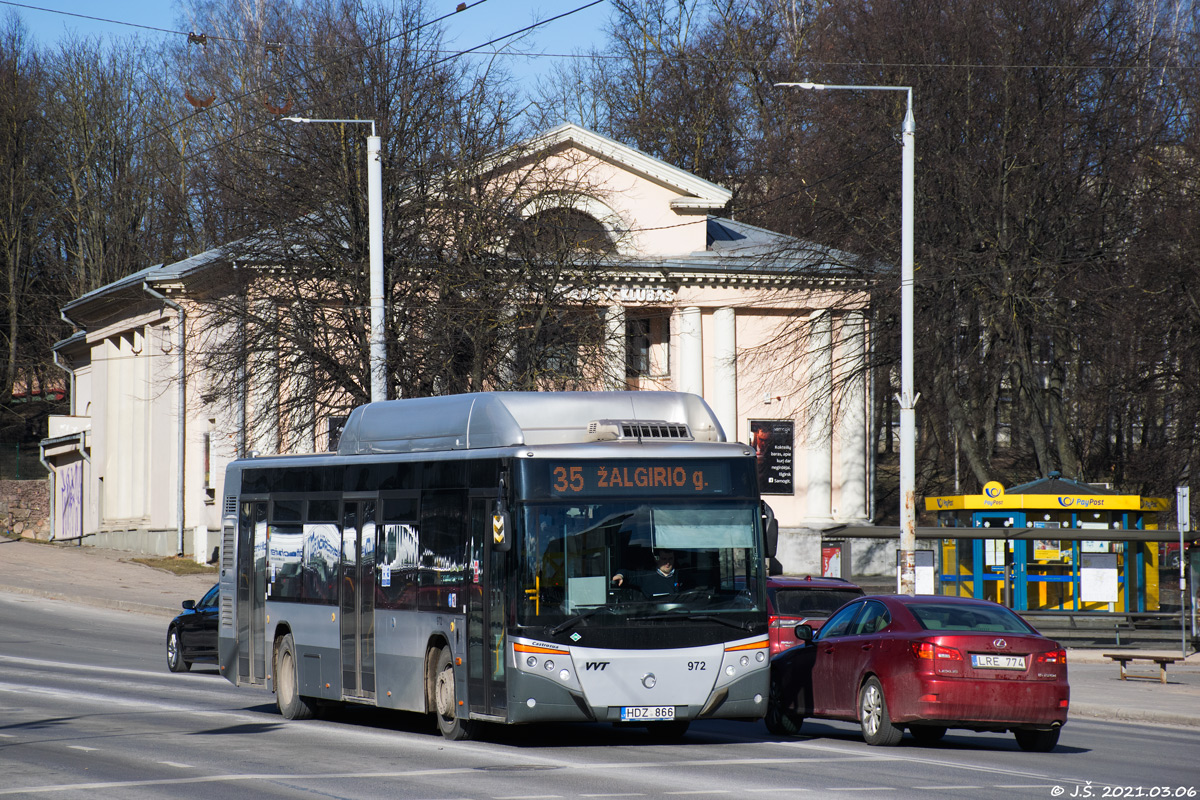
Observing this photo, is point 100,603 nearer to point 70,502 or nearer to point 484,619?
point 70,502

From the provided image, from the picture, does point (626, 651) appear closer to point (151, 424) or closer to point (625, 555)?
point (625, 555)

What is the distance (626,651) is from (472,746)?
1664mm

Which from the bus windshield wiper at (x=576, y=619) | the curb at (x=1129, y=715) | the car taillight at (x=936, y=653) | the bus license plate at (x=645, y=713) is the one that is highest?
the bus windshield wiper at (x=576, y=619)

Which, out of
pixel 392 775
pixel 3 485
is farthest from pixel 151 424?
pixel 392 775

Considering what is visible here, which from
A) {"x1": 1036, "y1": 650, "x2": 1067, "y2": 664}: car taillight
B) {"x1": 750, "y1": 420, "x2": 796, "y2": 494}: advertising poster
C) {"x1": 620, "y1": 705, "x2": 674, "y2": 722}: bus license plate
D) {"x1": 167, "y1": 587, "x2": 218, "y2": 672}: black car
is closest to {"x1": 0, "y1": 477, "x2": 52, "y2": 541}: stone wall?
{"x1": 750, "y1": 420, "x2": 796, "y2": 494}: advertising poster

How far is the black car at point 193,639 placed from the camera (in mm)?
23859

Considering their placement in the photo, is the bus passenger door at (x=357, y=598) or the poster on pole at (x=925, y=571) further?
the poster on pole at (x=925, y=571)

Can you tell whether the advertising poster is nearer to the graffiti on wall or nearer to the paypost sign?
the paypost sign

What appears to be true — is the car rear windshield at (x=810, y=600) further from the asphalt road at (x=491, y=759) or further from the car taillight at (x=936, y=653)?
the car taillight at (x=936, y=653)

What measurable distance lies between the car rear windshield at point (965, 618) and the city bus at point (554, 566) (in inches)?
61.4

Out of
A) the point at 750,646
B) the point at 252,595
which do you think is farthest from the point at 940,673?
the point at 252,595

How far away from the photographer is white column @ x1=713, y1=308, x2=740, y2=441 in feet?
157

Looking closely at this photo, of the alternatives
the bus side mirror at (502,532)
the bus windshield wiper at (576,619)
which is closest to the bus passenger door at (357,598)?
the bus side mirror at (502,532)

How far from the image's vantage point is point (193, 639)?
23.9 meters
